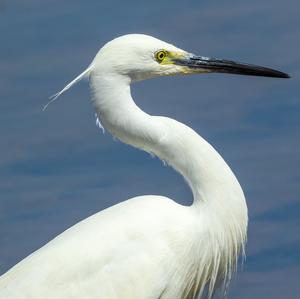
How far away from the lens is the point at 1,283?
363 inches

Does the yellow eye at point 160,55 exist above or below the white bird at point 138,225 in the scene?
above

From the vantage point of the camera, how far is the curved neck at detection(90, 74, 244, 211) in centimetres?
909

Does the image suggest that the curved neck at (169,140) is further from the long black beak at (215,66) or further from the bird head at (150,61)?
the long black beak at (215,66)

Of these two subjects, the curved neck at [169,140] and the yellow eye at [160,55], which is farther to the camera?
the yellow eye at [160,55]

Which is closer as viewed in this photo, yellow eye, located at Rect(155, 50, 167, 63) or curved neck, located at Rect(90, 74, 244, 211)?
curved neck, located at Rect(90, 74, 244, 211)

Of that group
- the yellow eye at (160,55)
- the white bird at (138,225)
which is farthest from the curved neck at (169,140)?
the yellow eye at (160,55)

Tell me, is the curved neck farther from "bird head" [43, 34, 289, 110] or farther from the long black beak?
the long black beak

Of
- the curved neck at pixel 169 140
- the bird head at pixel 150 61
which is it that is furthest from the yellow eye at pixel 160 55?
the curved neck at pixel 169 140

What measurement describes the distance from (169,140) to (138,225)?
0.70 metres

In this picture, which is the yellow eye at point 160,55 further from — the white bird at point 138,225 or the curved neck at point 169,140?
the curved neck at point 169,140

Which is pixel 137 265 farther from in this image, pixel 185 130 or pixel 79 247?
pixel 185 130

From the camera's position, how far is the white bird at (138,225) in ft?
29.9

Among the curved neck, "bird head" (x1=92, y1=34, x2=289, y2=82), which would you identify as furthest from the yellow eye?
the curved neck

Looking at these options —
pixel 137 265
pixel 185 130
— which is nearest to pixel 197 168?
pixel 185 130
